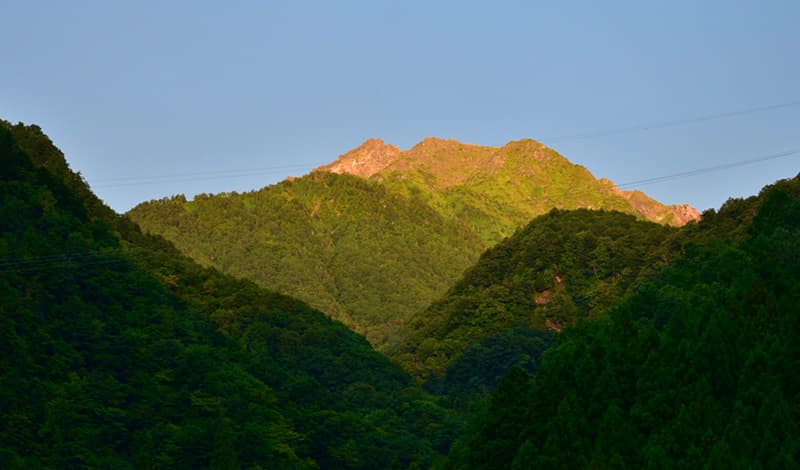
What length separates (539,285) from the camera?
146 meters

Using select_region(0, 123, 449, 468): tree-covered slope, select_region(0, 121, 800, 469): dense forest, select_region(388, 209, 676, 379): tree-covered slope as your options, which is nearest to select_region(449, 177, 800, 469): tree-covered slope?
select_region(0, 121, 800, 469): dense forest

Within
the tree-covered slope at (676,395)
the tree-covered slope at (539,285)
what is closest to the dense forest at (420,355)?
the tree-covered slope at (676,395)

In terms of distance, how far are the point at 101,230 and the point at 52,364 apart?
84.3 feet

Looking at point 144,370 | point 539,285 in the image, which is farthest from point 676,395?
point 539,285

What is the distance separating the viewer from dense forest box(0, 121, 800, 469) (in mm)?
65500

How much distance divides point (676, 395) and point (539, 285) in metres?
79.9

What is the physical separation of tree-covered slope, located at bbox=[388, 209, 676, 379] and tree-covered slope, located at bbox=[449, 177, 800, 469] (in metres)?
55.0

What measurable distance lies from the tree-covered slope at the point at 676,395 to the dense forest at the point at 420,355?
0.13 m

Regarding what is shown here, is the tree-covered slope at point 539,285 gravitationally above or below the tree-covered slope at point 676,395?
above

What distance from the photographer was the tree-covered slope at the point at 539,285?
458 feet

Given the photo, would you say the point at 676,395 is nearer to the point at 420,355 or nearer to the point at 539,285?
the point at 420,355

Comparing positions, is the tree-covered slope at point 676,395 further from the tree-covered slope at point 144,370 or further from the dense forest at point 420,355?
the tree-covered slope at point 144,370

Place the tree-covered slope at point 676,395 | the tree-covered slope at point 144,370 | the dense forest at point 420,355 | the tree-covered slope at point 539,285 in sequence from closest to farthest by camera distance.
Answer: the tree-covered slope at point 676,395 < the dense forest at point 420,355 < the tree-covered slope at point 144,370 < the tree-covered slope at point 539,285

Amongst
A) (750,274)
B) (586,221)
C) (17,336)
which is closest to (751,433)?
(750,274)
